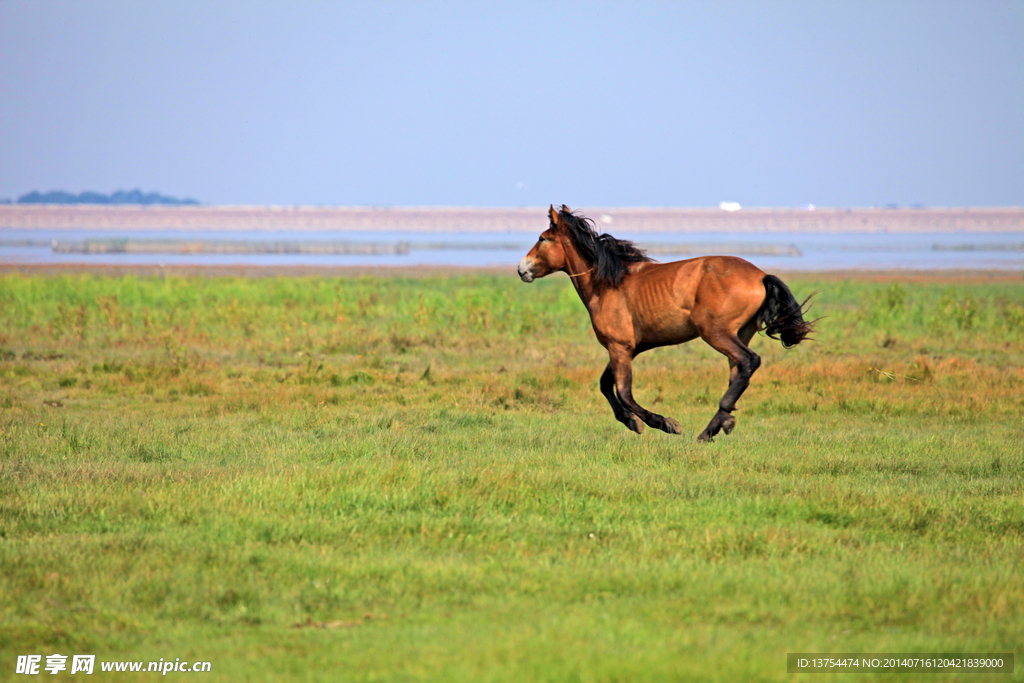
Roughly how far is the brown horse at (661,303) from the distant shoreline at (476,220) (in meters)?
120

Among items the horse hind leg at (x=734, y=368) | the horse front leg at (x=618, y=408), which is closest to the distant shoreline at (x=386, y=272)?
the horse front leg at (x=618, y=408)

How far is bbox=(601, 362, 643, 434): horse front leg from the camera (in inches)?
417

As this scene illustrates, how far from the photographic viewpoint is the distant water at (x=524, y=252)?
59006 millimetres

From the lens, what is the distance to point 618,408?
1073 cm

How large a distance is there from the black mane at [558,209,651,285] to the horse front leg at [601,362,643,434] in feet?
3.13

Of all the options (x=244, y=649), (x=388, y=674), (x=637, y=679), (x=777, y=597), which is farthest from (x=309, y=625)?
(x=777, y=597)

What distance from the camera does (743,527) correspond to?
274 inches

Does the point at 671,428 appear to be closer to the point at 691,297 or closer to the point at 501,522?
the point at 691,297

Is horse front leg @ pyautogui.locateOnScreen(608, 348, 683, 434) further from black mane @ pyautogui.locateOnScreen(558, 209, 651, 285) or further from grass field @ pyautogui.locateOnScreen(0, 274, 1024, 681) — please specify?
black mane @ pyautogui.locateOnScreen(558, 209, 651, 285)

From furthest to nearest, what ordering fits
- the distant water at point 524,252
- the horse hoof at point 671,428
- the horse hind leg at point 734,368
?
the distant water at point 524,252, the horse hoof at point 671,428, the horse hind leg at point 734,368

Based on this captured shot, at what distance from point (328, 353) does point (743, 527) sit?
13108mm

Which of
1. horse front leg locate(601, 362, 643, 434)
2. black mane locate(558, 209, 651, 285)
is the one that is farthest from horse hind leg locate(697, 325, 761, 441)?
black mane locate(558, 209, 651, 285)

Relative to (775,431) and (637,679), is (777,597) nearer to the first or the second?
(637,679)

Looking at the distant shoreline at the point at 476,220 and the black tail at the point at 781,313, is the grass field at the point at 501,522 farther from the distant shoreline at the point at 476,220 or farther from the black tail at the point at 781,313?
the distant shoreline at the point at 476,220
